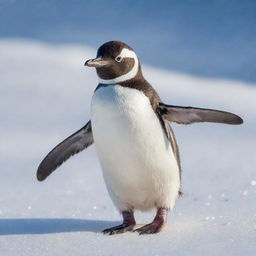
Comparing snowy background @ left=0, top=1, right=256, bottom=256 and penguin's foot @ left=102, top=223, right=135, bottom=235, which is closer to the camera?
snowy background @ left=0, top=1, right=256, bottom=256

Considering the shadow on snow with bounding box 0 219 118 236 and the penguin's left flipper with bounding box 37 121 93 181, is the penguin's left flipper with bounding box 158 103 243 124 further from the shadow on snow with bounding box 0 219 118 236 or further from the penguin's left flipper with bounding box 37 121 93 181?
the shadow on snow with bounding box 0 219 118 236

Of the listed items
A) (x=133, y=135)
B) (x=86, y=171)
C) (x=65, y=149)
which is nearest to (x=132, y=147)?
(x=133, y=135)

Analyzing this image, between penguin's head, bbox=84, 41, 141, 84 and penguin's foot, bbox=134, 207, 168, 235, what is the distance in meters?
0.51

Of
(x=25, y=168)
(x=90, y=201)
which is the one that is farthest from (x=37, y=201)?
(x=25, y=168)

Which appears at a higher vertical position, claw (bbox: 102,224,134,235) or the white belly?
the white belly

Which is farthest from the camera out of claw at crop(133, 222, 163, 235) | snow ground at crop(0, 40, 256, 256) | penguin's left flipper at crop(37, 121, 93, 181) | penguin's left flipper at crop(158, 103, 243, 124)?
penguin's left flipper at crop(37, 121, 93, 181)

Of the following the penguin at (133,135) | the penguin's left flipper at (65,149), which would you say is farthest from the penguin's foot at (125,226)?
the penguin's left flipper at (65,149)

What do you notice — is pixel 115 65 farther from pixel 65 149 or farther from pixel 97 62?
pixel 65 149

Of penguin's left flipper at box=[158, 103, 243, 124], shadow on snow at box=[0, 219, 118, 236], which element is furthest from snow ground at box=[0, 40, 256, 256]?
penguin's left flipper at box=[158, 103, 243, 124]

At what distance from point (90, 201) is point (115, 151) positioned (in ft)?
2.89

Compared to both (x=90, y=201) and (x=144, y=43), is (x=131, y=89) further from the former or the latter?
(x=144, y=43)

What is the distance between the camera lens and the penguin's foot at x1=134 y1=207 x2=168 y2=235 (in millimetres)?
3127

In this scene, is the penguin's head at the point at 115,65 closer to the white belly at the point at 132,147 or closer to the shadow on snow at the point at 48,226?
the white belly at the point at 132,147

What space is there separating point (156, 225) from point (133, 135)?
36cm
